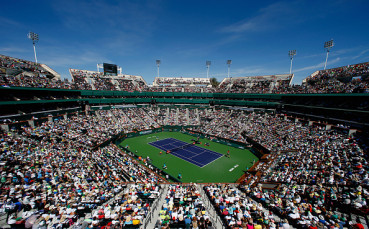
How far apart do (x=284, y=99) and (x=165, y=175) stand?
136 ft

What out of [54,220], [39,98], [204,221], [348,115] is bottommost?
[204,221]

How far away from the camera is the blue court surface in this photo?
2934 centimetres

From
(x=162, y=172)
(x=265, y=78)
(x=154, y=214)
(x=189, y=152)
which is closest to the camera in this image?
(x=154, y=214)

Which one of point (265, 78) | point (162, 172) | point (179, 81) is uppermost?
point (179, 81)

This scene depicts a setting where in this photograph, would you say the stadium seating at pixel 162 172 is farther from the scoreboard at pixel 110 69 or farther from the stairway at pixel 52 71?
the scoreboard at pixel 110 69

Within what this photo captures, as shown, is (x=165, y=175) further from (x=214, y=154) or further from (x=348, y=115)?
(x=348, y=115)

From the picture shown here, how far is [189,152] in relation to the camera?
33312mm

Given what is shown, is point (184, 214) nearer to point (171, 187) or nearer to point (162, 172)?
point (171, 187)

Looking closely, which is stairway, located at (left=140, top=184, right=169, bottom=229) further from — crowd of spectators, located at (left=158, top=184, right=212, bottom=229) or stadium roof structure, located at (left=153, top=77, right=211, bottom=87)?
stadium roof structure, located at (left=153, top=77, right=211, bottom=87)

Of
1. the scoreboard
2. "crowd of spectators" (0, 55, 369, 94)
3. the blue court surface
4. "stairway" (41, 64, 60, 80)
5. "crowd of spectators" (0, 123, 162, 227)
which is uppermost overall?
the scoreboard

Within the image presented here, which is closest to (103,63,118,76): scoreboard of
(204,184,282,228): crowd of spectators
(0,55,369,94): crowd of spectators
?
(0,55,369,94): crowd of spectators

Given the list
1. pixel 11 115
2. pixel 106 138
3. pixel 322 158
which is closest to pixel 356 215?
pixel 322 158

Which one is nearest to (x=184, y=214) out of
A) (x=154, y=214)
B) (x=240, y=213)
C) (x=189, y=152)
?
(x=154, y=214)

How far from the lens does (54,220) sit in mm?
11398
